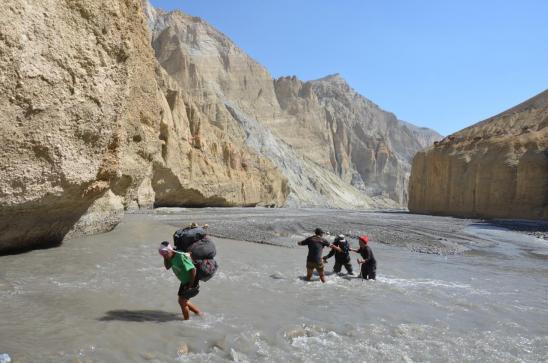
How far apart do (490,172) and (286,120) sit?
2407 inches

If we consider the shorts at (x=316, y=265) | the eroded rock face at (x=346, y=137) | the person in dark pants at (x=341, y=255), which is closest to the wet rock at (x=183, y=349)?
the shorts at (x=316, y=265)

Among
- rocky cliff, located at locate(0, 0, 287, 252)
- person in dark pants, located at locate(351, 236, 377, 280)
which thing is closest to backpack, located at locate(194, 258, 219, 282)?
rocky cliff, located at locate(0, 0, 287, 252)

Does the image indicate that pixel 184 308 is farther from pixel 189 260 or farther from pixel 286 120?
pixel 286 120

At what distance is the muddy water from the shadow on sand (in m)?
0.01

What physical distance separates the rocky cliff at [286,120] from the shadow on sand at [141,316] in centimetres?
6496

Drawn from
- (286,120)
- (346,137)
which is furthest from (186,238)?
(346,137)

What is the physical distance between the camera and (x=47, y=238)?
10742mm

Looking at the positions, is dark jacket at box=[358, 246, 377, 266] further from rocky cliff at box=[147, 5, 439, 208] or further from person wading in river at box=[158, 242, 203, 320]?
rocky cliff at box=[147, 5, 439, 208]

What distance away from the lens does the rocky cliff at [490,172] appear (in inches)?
1468

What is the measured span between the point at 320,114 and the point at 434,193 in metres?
63.6

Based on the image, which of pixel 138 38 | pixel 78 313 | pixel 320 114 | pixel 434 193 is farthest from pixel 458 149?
pixel 320 114

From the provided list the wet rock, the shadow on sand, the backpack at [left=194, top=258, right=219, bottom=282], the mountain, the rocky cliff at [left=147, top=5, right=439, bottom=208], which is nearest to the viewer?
the wet rock

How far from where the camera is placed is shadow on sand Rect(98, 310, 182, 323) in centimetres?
565

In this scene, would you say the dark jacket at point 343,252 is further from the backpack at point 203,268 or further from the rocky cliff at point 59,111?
the rocky cliff at point 59,111
